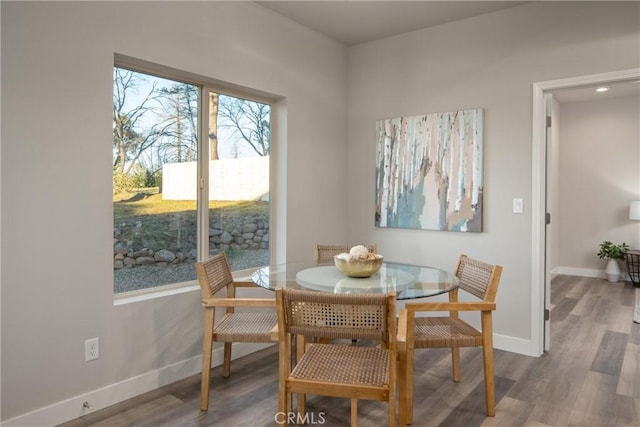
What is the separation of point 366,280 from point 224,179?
1.43 meters

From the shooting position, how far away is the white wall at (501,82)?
3.00 metres

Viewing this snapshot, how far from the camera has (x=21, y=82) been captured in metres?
2.04

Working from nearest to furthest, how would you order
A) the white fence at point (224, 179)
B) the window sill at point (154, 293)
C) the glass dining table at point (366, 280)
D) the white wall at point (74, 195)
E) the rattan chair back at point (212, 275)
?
the white wall at point (74, 195)
the glass dining table at point (366, 280)
the rattan chair back at point (212, 275)
the window sill at point (154, 293)
the white fence at point (224, 179)

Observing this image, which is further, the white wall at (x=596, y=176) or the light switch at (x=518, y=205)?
the white wall at (x=596, y=176)

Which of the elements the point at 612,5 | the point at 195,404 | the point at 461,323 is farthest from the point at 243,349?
the point at 612,5

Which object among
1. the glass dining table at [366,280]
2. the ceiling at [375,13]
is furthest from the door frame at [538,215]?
the glass dining table at [366,280]

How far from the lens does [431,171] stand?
3.67 meters

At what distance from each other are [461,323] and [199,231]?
1.83 meters

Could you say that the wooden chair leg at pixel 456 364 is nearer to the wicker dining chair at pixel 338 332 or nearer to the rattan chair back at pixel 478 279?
the rattan chair back at pixel 478 279

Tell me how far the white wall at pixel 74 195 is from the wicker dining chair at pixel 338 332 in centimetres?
122

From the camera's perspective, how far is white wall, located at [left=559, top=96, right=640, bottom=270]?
5926mm

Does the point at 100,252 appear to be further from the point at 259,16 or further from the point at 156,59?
the point at 259,16

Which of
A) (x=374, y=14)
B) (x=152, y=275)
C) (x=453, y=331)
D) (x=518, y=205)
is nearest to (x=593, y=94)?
(x=518, y=205)

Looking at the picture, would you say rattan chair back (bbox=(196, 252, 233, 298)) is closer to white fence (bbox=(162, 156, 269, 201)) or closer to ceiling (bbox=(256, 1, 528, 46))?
white fence (bbox=(162, 156, 269, 201))
